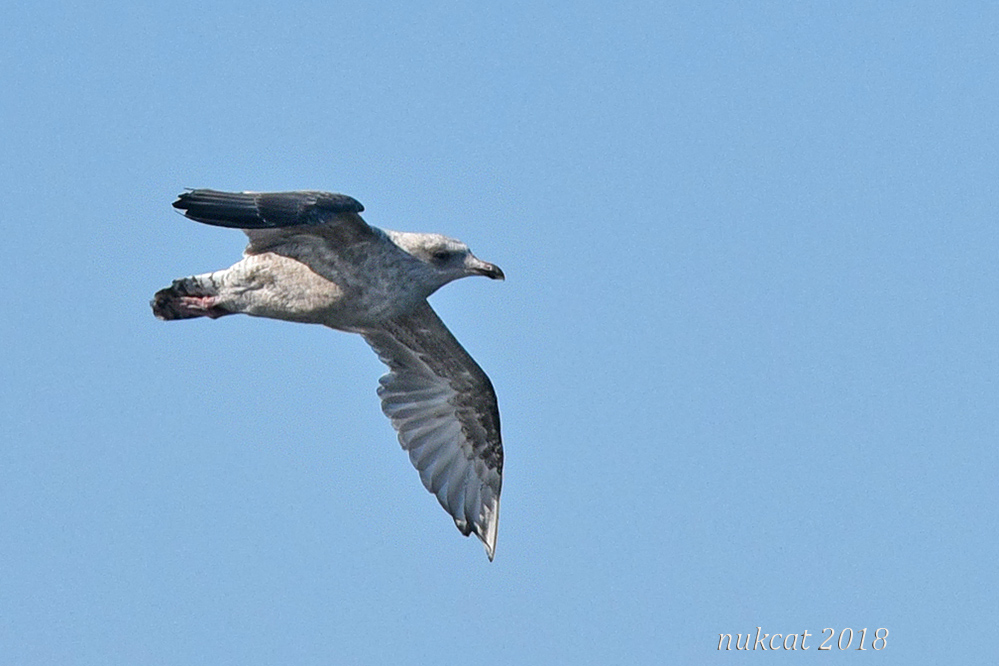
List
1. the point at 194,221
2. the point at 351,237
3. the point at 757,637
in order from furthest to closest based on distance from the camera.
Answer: the point at 757,637, the point at 351,237, the point at 194,221

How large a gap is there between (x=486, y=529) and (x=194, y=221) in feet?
18.2

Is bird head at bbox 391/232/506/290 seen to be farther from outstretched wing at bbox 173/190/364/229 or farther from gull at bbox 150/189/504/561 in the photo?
outstretched wing at bbox 173/190/364/229

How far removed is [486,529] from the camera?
1825cm

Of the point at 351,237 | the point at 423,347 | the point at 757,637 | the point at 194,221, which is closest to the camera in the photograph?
the point at 194,221

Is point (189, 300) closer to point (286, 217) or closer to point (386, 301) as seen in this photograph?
point (386, 301)

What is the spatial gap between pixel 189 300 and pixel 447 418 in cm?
346

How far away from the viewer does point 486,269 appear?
634 inches

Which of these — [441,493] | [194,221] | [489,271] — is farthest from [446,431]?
[194,221]

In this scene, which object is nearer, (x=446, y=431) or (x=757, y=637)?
(x=757, y=637)

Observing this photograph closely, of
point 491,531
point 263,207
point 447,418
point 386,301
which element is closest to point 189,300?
point 386,301

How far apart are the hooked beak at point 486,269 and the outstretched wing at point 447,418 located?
6.53 ft

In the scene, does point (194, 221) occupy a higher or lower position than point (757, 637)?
higher

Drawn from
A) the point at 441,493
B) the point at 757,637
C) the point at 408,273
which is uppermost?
the point at 408,273

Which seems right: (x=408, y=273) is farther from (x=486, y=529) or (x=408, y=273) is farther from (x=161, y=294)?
(x=486, y=529)
